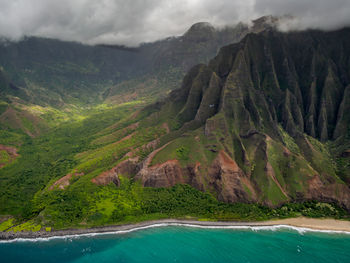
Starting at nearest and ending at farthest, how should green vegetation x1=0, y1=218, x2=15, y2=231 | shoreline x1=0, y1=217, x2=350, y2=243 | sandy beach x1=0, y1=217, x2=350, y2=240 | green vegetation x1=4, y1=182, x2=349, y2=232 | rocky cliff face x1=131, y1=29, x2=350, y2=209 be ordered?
shoreline x1=0, y1=217, x2=350, y2=243 < sandy beach x1=0, y1=217, x2=350, y2=240 < green vegetation x1=0, y1=218, x2=15, y2=231 < green vegetation x1=4, y1=182, x2=349, y2=232 < rocky cliff face x1=131, y1=29, x2=350, y2=209

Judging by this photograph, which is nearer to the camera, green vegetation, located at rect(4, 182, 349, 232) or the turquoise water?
the turquoise water

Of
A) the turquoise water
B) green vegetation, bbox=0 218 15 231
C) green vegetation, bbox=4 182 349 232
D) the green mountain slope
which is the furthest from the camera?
the green mountain slope

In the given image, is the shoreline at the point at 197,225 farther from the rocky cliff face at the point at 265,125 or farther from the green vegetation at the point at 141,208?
the rocky cliff face at the point at 265,125

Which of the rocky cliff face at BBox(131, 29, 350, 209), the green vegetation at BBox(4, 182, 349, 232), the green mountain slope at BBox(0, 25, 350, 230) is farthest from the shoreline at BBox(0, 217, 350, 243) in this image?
the rocky cliff face at BBox(131, 29, 350, 209)

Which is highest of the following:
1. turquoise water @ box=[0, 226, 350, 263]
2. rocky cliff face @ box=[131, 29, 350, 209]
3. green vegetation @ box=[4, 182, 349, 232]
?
rocky cliff face @ box=[131, 29, 350, 209]

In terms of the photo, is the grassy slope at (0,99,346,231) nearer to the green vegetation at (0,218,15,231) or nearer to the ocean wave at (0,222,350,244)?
the green vegetation at (0,218,15,231)

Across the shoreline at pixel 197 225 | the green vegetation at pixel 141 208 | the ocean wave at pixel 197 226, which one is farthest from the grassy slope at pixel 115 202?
the ocean wave at pixel 197 226

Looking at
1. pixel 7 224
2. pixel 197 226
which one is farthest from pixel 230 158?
pixel 7 224
